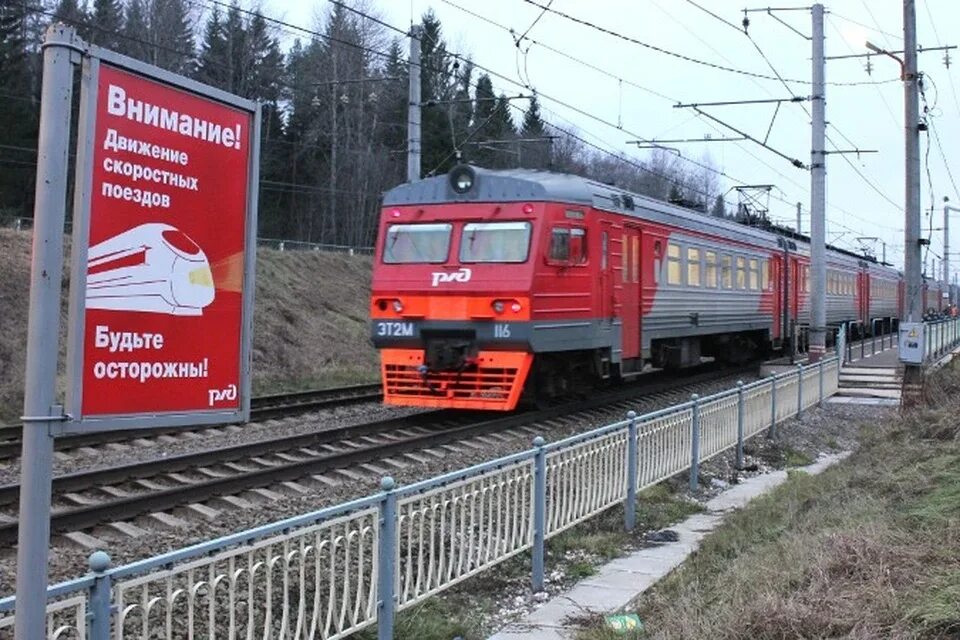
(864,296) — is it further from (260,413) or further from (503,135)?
(260,413)

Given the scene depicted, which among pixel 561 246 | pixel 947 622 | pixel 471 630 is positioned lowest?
pixel 471 630

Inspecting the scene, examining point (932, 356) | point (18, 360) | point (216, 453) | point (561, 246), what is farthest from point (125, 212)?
point (932, 356)

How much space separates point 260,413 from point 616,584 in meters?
8.30

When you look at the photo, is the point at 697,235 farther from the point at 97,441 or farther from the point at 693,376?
the point at 97,441

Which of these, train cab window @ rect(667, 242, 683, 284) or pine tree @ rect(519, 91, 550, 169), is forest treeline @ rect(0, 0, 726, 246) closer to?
pine tree @ rect(519, 91, 550, 169)

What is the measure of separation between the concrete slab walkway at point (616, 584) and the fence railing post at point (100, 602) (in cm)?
264

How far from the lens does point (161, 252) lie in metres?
2.99

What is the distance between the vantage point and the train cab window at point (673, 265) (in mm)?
16719

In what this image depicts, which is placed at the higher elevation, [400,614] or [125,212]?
[125,212]

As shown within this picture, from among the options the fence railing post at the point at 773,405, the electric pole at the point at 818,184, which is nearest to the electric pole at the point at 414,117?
the fence railing post at the point at 773,405

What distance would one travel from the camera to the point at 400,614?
5.61 metres

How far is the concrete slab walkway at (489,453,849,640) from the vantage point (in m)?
5.59

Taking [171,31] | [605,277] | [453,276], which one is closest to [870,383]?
[605,277]

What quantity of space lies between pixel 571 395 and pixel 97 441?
295 inches
